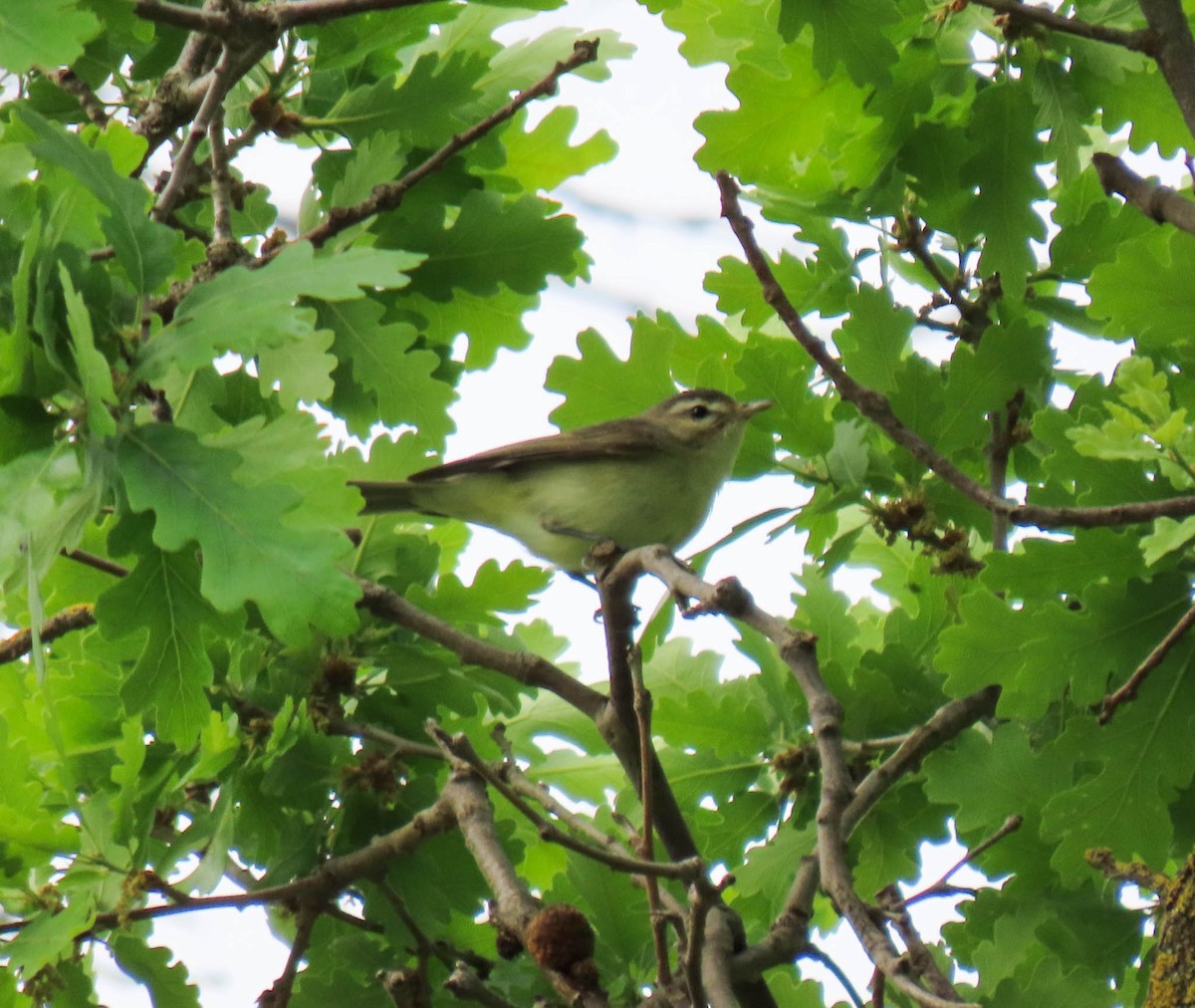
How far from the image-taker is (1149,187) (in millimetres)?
2527

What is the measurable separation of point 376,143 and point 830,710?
193cm

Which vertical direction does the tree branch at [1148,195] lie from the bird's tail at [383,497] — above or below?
below

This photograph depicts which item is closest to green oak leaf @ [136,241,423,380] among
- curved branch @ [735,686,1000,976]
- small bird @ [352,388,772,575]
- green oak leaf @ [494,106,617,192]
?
curved branch @ [735,686,1000,976]

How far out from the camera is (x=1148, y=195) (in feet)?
8.24

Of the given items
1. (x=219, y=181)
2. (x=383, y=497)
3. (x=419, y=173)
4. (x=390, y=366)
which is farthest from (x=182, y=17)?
(x=383, y=497)

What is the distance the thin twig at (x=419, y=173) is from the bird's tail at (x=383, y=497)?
575mm

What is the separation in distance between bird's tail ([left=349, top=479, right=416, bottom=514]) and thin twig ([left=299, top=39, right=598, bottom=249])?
58 cm

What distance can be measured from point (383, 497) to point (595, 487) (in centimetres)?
154

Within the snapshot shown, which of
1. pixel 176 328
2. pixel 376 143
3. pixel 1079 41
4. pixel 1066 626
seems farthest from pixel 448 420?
pixel 1079 41

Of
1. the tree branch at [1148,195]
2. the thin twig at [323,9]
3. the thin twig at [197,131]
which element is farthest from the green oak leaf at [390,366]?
the tree branch at [1148,195]

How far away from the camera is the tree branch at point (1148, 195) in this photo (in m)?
2.41

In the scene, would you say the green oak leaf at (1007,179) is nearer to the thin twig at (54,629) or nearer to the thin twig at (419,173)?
the thin twig at (419,173)

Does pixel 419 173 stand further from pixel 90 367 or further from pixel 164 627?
pixel 90 367

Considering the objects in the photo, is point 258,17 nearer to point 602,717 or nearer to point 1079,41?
point 602,717
